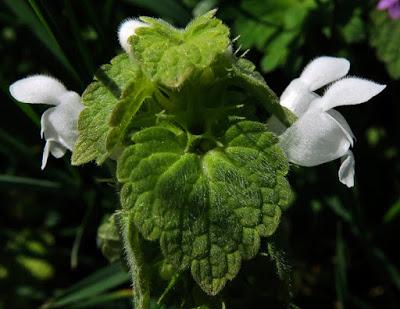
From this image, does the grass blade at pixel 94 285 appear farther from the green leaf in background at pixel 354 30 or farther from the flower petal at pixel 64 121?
the green leaf in background at pixel 354 30

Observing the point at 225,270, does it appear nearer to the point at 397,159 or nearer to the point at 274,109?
the point at 274,109

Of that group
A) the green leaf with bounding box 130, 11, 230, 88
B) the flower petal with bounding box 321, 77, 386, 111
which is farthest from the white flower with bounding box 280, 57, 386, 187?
the green leaf with bounding box 130, 11, 230, 88

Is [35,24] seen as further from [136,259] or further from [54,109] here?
[136,259]

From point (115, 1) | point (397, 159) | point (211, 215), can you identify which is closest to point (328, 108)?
point (211, 215)

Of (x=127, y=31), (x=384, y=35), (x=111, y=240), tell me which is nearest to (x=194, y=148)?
(x=127, y=31)

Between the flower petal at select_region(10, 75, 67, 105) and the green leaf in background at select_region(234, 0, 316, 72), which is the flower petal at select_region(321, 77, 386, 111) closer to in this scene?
the flower petal at select_region(10, 75, 67, 105)
